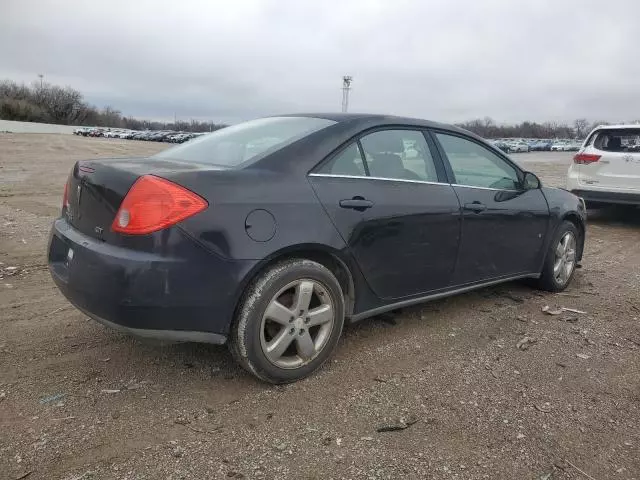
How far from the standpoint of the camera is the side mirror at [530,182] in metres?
4.59

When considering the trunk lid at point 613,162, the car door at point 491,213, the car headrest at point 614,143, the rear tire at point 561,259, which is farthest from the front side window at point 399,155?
the car headrest at point 614,143

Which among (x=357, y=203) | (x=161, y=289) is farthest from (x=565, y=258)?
(x=161, y=289)

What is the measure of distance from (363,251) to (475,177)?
4.62 feet

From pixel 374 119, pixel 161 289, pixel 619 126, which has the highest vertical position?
pixel 619 126

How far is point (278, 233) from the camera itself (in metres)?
2.85

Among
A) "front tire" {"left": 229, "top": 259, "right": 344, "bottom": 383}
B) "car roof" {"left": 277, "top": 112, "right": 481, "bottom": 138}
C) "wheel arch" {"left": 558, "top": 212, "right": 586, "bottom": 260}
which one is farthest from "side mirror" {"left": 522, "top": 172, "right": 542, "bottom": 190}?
"front tire" {"left": 229, "top": 259, "right": 344, "bottom": 383}

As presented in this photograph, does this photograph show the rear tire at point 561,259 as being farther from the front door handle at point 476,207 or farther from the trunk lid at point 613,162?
the trunk lid at point 613,162

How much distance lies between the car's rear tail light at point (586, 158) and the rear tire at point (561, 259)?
4.33 metres

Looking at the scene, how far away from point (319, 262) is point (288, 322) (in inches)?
15.4

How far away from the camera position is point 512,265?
14.7 ft

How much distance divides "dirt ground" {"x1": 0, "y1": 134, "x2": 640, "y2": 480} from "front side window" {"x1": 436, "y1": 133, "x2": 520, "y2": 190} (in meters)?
1.04

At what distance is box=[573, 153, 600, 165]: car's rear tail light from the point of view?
8.95m

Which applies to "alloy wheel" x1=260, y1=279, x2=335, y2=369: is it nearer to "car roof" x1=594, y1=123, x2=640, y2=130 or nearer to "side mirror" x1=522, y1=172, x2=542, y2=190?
"side mirror" x1=522, y1=172, x2=542, y2=190

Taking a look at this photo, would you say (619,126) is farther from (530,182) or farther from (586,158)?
(530,182)
